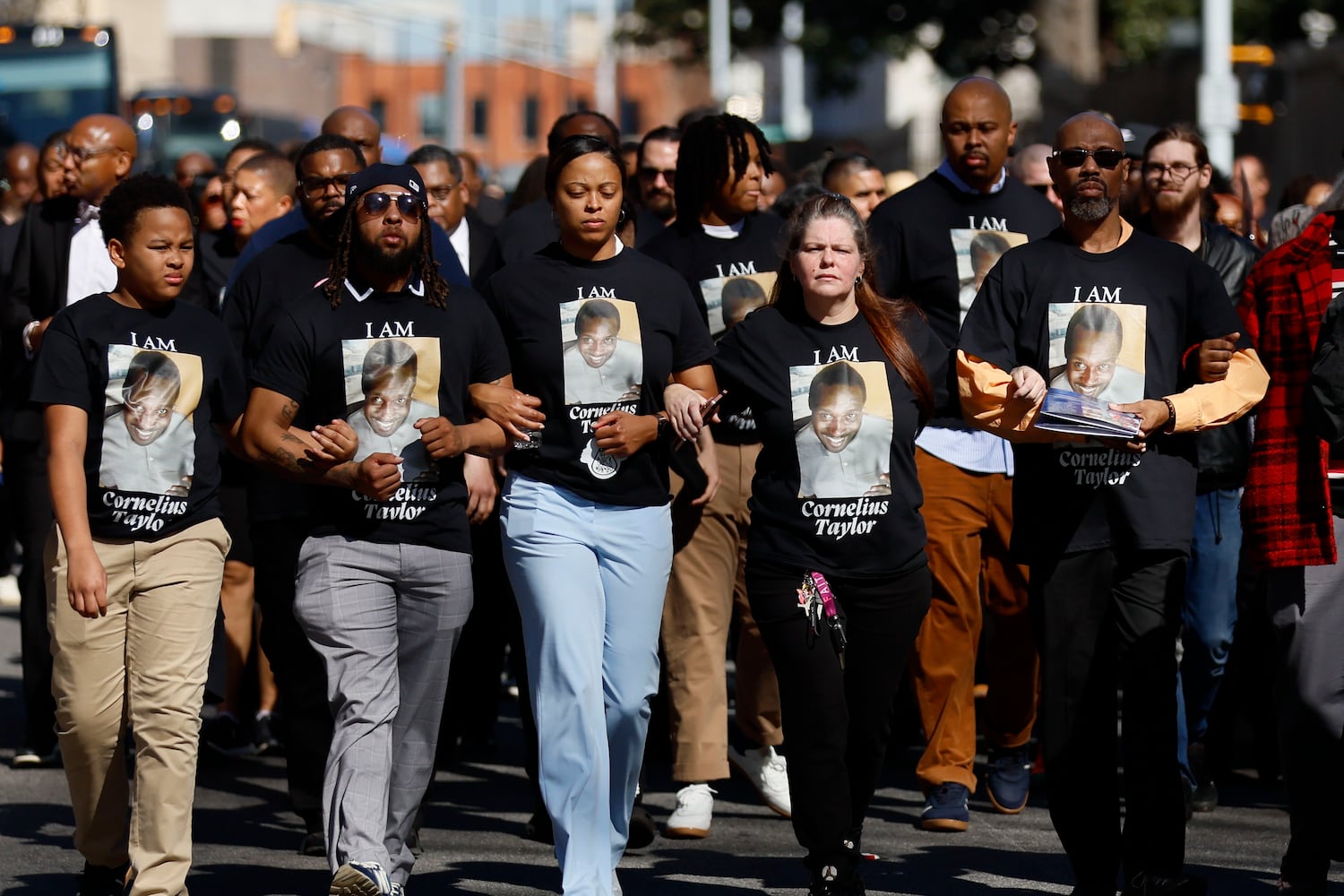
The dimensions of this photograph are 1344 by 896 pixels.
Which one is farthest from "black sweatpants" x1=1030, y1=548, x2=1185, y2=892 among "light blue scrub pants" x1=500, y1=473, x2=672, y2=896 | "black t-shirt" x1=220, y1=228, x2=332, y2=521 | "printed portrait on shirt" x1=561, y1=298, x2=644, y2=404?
"black t-shirt" x1=220, y1=228, x2=332, y2=521

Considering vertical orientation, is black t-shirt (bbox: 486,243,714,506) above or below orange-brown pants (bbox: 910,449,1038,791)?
above

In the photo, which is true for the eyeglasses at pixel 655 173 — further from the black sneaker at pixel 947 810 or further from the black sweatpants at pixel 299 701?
the black sneaker at pixel 947 810

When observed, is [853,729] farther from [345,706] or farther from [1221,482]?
[1221,482]

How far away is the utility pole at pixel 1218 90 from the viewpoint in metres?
16.3

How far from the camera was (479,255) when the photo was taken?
A: 8.89 meters

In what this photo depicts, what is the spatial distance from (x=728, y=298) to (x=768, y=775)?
1717 millimetres

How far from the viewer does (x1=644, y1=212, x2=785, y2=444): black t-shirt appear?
766cm

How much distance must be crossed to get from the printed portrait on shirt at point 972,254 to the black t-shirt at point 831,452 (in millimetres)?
1407

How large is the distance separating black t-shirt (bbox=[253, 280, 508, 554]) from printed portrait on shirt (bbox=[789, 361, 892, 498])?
97cm

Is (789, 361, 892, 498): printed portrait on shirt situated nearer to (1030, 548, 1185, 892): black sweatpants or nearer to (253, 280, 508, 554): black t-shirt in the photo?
(1030, 548, 1185, 892): black sweatpants

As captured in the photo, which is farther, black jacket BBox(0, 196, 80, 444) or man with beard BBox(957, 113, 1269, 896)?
black jacket BBox(0, 196, 80, 444)

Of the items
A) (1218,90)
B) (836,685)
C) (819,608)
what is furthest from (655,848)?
(1218,90)

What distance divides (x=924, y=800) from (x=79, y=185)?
13.4ft

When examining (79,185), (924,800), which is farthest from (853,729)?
(79,185)
